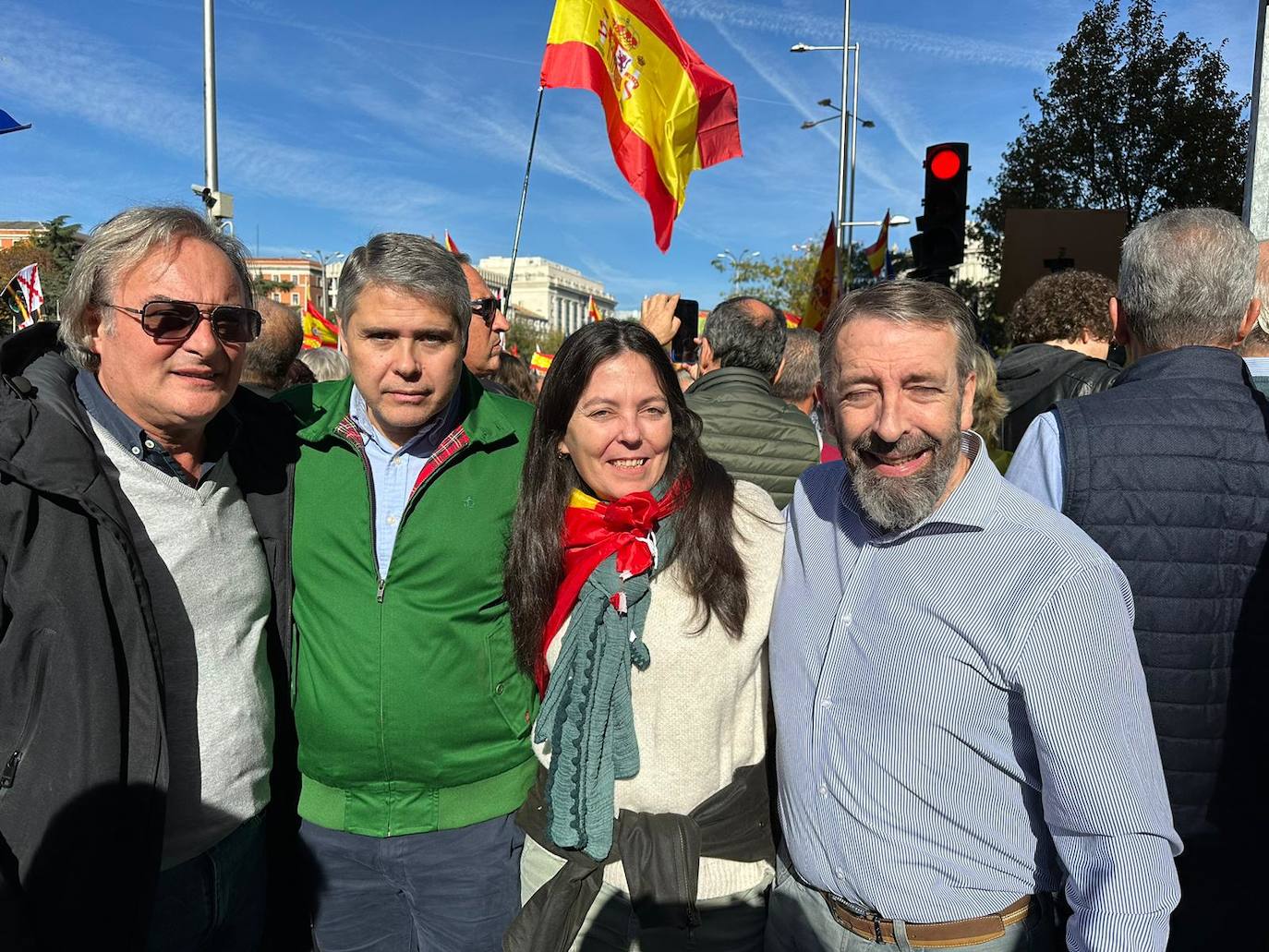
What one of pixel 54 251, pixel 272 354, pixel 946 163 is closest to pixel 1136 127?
pixel 946 163

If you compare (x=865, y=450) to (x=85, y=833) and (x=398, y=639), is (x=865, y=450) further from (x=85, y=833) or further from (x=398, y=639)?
(x=85, y=833)

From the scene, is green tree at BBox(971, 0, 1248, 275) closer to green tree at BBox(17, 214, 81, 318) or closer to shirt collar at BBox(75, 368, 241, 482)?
shirt collar at BBox(75, 368, 241, 482)

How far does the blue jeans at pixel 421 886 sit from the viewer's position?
260 centimetres

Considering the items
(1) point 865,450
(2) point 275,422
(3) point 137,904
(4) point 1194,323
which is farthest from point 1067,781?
(2) point 275,422

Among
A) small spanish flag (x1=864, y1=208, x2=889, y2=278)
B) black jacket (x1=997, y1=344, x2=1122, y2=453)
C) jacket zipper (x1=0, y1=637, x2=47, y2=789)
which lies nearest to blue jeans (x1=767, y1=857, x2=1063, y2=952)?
jacket zipper (x1=0, y1=637, x2=47, y2=789)

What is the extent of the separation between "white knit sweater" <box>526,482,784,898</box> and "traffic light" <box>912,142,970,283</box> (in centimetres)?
464

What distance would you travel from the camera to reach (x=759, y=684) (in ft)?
7.90

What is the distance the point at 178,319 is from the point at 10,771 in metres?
1.07

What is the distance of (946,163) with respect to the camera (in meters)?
6.37

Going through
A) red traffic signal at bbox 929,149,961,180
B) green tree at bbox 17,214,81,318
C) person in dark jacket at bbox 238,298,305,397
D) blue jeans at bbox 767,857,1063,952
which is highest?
green tree at bbox 17,214,81,318

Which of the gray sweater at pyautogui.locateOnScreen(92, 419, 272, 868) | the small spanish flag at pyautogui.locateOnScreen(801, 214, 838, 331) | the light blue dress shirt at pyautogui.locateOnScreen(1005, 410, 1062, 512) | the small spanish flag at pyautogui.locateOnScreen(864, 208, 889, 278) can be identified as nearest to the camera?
the gray sweater at pyautogui.locateOnScreen(92, 419, 272, 868)

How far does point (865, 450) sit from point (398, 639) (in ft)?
4.41

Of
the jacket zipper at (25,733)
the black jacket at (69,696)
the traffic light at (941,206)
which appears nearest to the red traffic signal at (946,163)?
the traffic light at (941,206)

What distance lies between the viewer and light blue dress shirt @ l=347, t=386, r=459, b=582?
2.61m
